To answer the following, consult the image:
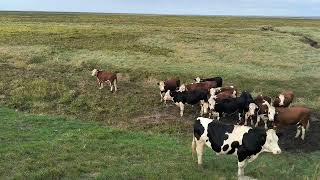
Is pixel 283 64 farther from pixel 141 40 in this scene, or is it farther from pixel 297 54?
pixel 141 40

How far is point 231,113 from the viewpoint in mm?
20422

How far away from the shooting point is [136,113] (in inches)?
850

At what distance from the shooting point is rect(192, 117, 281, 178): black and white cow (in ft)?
42.1

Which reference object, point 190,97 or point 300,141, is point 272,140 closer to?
point 300,141

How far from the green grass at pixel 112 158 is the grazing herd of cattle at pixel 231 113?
0.87 meters

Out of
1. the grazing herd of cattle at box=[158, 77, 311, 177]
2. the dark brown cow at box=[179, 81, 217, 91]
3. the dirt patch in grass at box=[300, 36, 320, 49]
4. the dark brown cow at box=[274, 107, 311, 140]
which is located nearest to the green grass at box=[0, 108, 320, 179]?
the grazing herd of cattle at box=[158, 77, 311, 177]

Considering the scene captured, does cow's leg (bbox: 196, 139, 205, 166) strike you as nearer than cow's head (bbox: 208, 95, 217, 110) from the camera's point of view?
Yes

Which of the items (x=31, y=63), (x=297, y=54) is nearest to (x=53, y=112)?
(x=31, y=63)

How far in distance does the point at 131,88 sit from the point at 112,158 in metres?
12.1

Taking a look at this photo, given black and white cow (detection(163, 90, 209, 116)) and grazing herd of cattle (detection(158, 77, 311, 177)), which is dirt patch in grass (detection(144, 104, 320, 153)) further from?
black and white cow (detection(163, 90, 209, 116))

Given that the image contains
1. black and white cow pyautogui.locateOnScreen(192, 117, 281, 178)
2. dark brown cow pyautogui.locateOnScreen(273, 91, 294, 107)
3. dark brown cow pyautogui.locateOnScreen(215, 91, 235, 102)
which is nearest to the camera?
black and white cow pyautogui.locateOnScreen(192, 117, 281, 178)

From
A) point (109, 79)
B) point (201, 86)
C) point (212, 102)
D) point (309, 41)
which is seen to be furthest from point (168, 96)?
point (309, 41)

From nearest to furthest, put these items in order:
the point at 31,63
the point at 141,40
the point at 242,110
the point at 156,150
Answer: the point at 156,150 → the point at 242,110 → the point at 31,63 → the point at 141,40

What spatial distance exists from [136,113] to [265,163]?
8.45m
